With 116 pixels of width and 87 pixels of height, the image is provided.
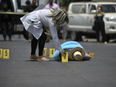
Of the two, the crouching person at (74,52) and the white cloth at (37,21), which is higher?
the white cloth at (37,21)

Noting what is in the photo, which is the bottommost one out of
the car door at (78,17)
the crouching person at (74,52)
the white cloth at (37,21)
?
the car door at (78,17)

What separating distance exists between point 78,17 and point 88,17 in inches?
25.5

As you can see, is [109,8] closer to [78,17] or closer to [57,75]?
[78,17]

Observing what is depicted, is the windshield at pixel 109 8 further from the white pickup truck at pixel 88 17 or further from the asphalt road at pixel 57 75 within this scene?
the asphalt road at pixel 57 75

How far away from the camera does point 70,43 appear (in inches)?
336

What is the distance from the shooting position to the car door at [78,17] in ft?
55.4

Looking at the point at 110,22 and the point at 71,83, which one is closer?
the point at 71,83

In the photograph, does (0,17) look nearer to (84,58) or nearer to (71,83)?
(84,58)

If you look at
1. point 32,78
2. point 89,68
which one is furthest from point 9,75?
point 89,68

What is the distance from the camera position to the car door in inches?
664

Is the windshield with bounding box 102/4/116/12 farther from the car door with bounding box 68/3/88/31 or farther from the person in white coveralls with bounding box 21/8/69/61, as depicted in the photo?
the person in white coveralls with bounding box 21/8/69/61

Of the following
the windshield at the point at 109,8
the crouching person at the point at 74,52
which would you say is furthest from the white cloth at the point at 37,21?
the windshield at the point at 109,8

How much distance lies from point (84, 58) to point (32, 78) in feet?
10.4

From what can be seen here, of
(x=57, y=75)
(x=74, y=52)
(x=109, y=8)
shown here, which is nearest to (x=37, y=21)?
(x=74, y=52)
